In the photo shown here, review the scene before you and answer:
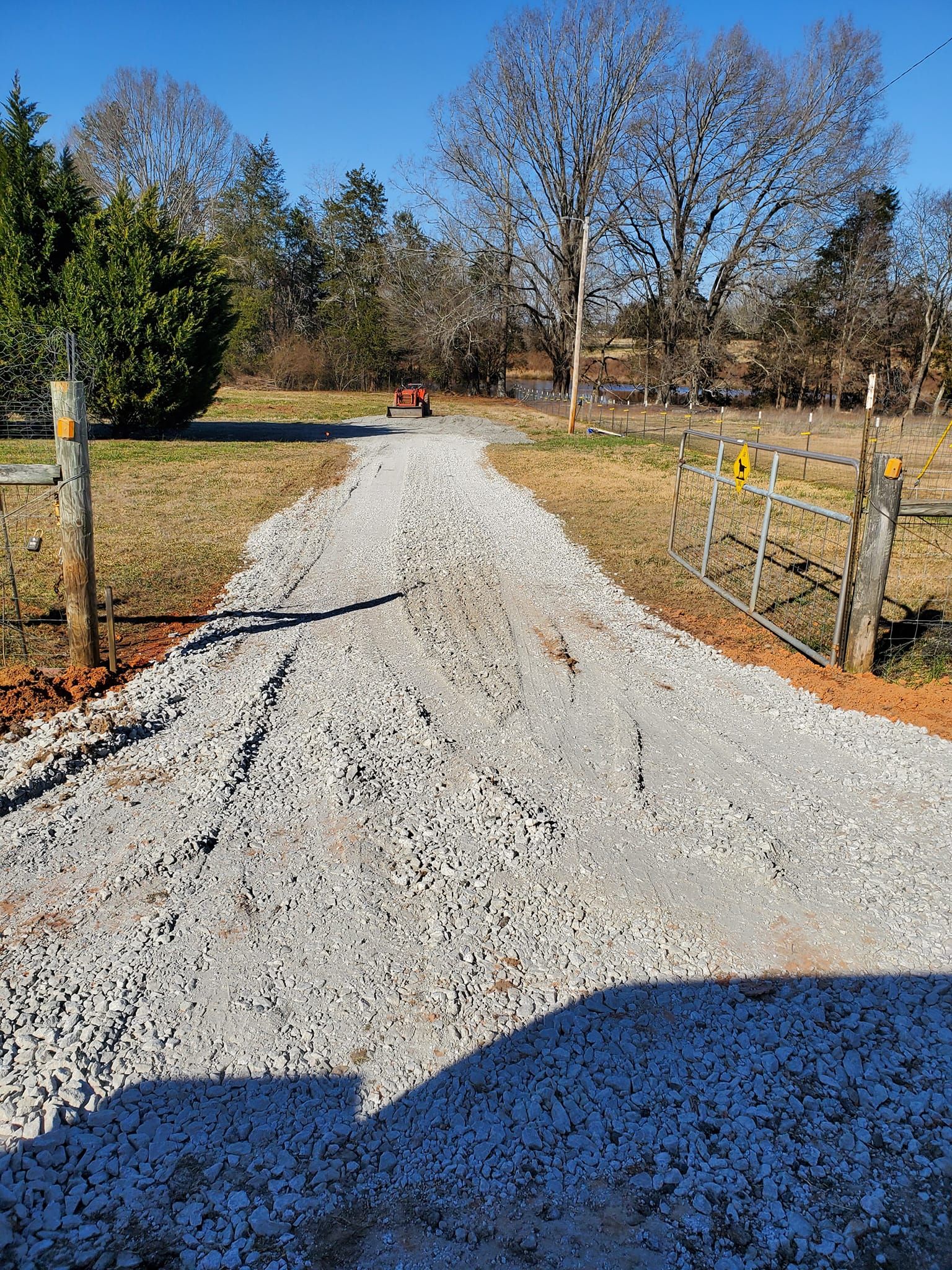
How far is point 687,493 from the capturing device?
16172 mm

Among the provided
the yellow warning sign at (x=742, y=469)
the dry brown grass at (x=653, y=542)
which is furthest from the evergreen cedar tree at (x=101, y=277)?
the yellow warning sign at (x=742, y=469)

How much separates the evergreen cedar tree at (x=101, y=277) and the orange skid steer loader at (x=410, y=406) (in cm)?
1074

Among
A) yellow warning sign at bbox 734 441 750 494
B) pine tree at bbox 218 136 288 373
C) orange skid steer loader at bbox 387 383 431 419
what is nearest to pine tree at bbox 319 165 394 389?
pine tree at bbox 218 136 288 373

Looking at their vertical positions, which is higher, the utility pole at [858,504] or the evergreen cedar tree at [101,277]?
the evergreen cedar tree at [101,277]

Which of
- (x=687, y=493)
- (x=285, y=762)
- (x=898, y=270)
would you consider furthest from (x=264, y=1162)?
(x=898, y=270)

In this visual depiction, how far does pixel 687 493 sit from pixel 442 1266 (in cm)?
1521

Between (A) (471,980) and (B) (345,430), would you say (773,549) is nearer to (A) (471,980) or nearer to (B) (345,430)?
(A) (471,980)

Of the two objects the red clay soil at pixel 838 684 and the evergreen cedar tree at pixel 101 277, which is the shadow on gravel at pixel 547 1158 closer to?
the red clay soil at pixel 838 684

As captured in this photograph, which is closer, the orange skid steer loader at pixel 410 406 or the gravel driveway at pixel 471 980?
the gravel driveway at pixel 471 980

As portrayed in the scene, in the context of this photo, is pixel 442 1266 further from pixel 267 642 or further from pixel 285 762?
pixel 267 642

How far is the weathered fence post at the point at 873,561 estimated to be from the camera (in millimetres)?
6246

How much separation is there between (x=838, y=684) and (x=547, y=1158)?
4.86m

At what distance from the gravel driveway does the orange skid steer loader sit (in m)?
26.9

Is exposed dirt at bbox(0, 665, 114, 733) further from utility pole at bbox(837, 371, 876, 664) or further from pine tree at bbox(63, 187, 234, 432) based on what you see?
pine tree at bbox(63, 187, 234, 432)
